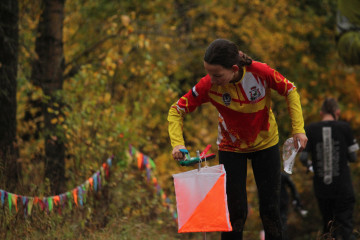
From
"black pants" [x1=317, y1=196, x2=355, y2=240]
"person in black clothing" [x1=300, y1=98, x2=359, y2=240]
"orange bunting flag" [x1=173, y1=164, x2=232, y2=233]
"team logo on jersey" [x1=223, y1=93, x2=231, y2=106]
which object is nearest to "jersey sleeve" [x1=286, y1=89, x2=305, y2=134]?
"team logo on jersey" [x1=223, y1=93, x2=231, y2=106]

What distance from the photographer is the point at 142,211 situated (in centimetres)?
743

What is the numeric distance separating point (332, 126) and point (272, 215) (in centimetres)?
313

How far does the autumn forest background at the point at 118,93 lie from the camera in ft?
20.9

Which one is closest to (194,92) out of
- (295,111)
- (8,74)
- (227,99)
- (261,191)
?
(227,99)

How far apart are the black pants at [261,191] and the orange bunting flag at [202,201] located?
317mm

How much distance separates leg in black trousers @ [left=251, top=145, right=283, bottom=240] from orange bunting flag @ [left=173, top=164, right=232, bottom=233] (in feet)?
1.52

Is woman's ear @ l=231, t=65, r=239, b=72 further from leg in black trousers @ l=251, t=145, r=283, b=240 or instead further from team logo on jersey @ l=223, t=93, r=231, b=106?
leg in black trousers @ l=251, t=145, r=283, b=240

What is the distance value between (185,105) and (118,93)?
7180mm

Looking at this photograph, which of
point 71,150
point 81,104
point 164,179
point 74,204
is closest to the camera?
point 74,204

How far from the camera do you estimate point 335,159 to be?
689cm

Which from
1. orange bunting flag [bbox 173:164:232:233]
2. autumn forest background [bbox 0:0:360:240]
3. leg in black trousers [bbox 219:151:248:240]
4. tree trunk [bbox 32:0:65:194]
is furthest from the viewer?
tree trunk [bbox 32:0:65:194]

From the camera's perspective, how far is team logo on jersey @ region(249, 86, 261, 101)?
12.7ft

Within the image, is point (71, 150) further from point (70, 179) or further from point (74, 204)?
point (74, 204)

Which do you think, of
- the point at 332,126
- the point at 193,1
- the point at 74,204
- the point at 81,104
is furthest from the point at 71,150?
the point at 193,1
